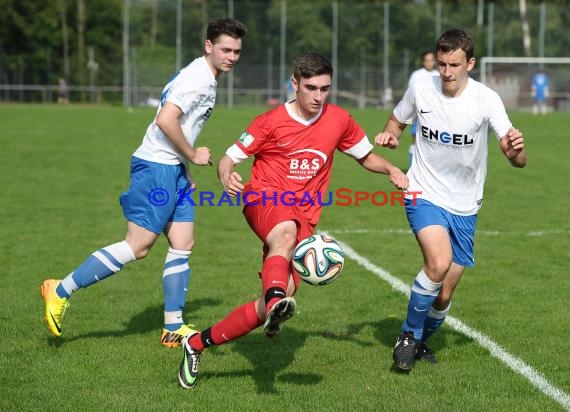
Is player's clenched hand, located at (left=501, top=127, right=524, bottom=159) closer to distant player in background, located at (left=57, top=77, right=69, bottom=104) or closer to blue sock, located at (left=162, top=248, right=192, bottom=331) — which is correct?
blue sock, located at (left=162, top=248, right=192, bottom=331)

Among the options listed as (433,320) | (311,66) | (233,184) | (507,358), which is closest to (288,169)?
(233,184)

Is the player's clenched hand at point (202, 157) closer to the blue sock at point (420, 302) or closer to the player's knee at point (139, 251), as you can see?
the player's knee at point (139, 251)

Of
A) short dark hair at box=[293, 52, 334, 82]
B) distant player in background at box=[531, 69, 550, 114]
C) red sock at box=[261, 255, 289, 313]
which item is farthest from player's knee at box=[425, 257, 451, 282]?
distant player in background at box=[531, 69, 550, 114]

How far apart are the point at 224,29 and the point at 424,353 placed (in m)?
2.61

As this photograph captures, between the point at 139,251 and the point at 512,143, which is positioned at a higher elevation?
the point at 512,143

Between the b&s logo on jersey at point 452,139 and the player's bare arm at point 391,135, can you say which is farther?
the player's bare arm at point 391,135

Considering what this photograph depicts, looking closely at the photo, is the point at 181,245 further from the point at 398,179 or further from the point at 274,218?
the point at 398,179

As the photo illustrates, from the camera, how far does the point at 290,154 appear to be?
5.80 m

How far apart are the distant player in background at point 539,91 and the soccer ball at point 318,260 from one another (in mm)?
36073

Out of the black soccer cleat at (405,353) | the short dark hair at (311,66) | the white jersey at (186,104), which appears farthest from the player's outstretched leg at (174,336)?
the short dark hair at (311,66)

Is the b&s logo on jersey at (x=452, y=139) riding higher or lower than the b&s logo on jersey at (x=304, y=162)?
higher

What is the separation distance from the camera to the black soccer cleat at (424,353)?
239 inches

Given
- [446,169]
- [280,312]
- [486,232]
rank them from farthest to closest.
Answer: [486,232] → [446,169] → [280,312]

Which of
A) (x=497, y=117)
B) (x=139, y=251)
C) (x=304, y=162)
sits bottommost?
(x=139, y=251)
